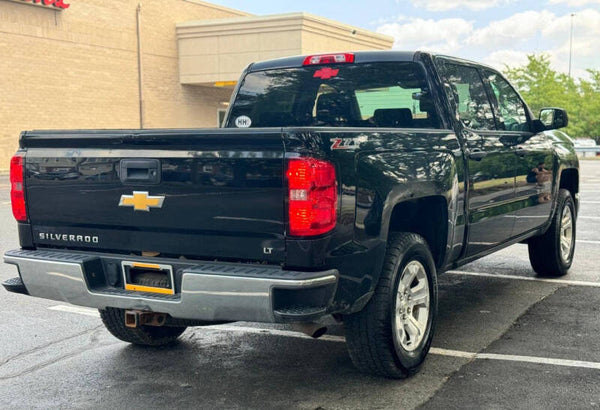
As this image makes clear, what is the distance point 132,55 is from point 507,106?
26947 millimetres

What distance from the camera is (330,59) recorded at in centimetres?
574

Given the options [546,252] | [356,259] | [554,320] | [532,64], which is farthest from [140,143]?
[532,64]

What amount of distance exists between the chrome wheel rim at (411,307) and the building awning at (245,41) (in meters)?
26.2

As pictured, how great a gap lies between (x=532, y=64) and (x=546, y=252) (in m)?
55.9

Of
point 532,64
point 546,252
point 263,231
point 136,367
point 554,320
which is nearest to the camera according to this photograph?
point 263,231

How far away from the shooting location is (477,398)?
13.7 ft

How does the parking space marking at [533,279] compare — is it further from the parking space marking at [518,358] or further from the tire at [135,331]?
the tire at [135,331]

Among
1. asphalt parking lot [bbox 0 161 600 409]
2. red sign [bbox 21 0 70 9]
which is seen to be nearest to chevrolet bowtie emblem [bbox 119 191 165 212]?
asphalt parking lot [bbox 0 161 600 409]

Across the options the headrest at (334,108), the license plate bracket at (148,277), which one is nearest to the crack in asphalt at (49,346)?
the license plate bracket at (148,277)

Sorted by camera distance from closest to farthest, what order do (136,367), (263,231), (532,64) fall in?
(263,231)
(136,367)
(532,64)

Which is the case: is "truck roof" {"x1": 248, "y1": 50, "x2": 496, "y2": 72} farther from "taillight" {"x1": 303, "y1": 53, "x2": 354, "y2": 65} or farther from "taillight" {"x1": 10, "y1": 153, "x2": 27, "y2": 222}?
"taillight" {"x1": 10, "y1": 153, "x2": 27, "y2": 222}

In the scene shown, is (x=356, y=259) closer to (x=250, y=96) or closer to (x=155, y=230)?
(x=155, y=230)

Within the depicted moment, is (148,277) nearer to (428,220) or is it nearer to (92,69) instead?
(428,220)

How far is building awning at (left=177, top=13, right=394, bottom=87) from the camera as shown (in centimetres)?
3078
